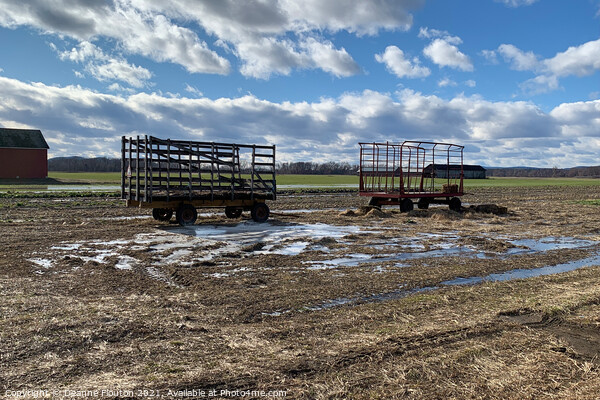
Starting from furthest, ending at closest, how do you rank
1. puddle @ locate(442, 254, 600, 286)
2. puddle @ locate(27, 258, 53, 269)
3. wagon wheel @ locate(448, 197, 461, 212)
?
1. wagon wheel @ locate(448, 197, 461, 212)
2. puddle @ locate(27, 258, 53, 269)
3. puddle @ locate(442, 254, 600, 286)

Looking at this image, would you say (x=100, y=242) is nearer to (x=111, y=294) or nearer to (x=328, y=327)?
(x=111, y=294)

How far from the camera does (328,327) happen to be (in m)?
5.38

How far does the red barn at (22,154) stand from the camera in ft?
184

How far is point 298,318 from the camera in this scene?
5.74 m

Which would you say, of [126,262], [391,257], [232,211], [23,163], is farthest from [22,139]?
[391,257]

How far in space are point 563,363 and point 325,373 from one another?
89.6 inches

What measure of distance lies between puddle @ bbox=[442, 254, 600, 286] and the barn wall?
61.5 meters

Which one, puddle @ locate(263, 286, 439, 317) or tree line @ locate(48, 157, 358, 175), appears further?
tree line @ locate(48, 157, 358, 175)

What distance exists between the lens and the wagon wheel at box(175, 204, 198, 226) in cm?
1534

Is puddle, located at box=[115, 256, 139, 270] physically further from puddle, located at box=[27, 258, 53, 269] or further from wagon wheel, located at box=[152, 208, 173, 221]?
wagon wheel, located at box=[152, 208, 173, 221]

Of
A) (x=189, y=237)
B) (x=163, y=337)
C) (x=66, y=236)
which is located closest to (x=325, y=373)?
(x=163, y=337)

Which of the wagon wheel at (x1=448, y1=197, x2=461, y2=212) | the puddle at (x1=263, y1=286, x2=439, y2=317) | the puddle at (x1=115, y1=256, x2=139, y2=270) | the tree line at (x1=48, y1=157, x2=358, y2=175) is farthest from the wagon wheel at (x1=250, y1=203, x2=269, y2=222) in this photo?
the tree line at (x1=48, y1=157, x2=358, y2=175)

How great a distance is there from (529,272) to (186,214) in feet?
34.5

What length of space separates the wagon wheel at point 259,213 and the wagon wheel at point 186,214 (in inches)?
88.6
